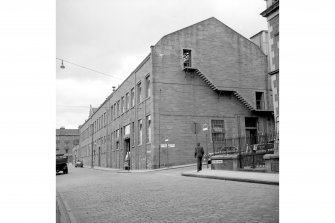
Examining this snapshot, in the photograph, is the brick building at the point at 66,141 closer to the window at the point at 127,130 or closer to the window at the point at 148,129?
the window at the point at 127,130

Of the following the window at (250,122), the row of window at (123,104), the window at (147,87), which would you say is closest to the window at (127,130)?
the row of window at (123,104)

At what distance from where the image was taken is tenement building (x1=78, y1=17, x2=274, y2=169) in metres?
27.8

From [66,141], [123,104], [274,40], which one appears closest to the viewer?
[274,40]

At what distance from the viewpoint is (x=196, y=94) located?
29.1 meters

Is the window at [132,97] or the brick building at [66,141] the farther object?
the brick building at [66,141]

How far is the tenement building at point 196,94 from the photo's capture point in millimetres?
27828

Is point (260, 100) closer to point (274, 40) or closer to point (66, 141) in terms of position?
point (274, 40)

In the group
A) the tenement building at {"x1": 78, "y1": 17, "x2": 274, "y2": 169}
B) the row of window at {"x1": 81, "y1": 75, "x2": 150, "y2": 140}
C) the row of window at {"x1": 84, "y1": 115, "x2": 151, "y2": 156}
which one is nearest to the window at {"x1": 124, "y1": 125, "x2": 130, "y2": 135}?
the row of window at {"x1": 84, "y1": 115, "x2": 151, "y2": 156}

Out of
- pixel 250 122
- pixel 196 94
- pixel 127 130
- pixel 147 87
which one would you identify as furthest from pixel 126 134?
pixel 250 122

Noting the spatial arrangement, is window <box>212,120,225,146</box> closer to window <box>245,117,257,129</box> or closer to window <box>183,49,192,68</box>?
window <box>245,117,257,129</box>

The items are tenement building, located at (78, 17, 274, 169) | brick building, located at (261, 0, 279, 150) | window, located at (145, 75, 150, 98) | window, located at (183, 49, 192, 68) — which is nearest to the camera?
brick building, located at (261, 0, 279, 150)
